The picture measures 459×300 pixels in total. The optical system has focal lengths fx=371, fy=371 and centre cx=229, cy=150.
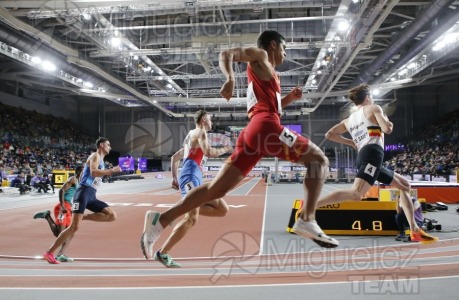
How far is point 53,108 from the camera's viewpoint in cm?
4112

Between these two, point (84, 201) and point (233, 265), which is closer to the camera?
point (233, 265)

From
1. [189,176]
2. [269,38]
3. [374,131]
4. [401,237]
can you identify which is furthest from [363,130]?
[401,237]

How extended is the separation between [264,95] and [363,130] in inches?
84.9

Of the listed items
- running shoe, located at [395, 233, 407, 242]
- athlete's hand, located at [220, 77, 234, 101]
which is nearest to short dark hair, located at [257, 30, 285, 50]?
athlete's hand, located at [220, 77, 234, 101]

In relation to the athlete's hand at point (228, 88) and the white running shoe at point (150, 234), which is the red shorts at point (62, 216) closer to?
the white running shoe at point (150, 234)

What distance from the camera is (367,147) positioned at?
4461 mm

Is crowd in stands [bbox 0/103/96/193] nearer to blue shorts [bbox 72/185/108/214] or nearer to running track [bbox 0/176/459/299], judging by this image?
running track [bbox 0/176/459/299]

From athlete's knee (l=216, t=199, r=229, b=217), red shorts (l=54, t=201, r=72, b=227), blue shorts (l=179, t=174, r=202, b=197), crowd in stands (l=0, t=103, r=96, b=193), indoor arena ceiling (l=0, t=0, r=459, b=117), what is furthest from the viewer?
crowd in stands (l=0, t=103, r=96, b=193)

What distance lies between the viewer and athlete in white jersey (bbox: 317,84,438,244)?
4.31 meters

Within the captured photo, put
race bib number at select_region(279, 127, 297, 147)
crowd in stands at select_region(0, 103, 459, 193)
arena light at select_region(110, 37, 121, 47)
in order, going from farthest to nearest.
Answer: crowd in stands at select_region(0, 103, 459, 193) < arena light at select_region(110, 37, 121, 47) < race bib number at select_region(279, 127, 297, 147)

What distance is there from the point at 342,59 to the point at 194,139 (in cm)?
1621

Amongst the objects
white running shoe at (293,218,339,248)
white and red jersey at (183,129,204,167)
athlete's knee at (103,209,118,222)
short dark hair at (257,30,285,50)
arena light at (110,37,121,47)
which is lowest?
athlete's knee at (103,209,118,222)

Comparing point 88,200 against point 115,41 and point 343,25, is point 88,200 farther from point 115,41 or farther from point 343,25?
point 343,25

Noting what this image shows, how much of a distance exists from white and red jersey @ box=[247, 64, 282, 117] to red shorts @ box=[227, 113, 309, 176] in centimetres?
13
